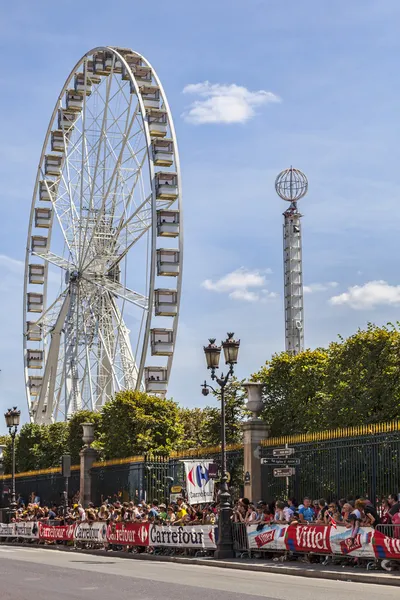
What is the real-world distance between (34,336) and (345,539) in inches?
1875

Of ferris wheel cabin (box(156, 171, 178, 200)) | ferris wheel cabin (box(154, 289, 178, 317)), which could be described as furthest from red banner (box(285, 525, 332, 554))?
ferris wheel cabin (box(156, 171, 178, 200))

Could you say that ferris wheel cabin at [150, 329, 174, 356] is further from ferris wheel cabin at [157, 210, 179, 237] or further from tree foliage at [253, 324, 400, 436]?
tree foliage at [253, 324, 400, 436]

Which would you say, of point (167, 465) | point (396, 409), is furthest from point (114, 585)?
point (396, 409)

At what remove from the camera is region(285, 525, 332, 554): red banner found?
877 inches

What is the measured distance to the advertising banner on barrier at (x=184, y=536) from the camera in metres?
27.0

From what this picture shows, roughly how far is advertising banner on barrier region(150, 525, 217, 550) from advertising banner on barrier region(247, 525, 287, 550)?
156 centimetres

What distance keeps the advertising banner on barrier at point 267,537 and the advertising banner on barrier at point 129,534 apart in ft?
14.3

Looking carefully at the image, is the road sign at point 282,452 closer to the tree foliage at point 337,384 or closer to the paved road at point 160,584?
the paved road at point 160,584

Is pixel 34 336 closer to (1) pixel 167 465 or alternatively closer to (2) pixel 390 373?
(2) pixel 390 373

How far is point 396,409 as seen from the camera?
161 feet

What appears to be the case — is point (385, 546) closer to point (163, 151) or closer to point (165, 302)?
point (165, 302)

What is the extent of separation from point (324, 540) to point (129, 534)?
9.05m

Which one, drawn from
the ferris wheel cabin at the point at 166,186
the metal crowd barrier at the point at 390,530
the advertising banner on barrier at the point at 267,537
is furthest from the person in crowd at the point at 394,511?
the ferris wheel cabin at the point at 166,186

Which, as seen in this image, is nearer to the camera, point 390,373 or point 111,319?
point 390,373
